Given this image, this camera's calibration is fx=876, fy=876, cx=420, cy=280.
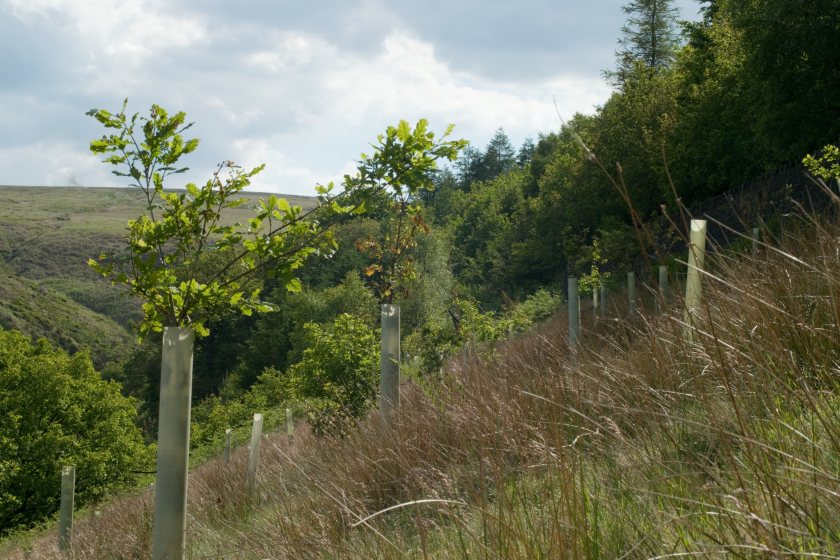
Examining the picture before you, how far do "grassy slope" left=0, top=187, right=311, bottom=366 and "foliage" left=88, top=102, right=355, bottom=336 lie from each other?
73.0m

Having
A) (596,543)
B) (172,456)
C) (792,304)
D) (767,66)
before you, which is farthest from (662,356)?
(767,66)

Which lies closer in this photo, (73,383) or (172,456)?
(172,456)

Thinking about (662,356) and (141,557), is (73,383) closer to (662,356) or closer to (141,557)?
(141,557)

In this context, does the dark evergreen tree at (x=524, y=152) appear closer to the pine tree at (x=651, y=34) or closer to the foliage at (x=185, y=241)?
the pine tree at (x=651, y=34)

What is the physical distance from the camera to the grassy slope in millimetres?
105125

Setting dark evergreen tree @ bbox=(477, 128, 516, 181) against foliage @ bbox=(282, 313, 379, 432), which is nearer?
foliage @ bbox=(282, 313, 379, 432)

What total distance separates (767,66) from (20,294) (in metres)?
109

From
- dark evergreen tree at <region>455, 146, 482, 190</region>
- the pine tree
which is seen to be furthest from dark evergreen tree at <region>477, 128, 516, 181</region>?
the pine tree

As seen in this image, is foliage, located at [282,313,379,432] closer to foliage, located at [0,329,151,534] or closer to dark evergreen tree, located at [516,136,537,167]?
foliage, located at [0,329,151,534]

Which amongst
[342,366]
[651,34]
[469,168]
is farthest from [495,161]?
[342,366]

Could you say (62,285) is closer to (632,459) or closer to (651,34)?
(651,34)

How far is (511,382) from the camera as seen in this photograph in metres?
4.53

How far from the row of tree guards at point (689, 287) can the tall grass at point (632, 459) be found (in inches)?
4.4

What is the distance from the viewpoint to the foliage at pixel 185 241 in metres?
4.43
